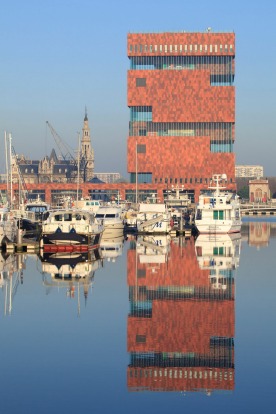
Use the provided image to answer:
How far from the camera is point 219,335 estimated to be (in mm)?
33781

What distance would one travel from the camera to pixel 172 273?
2253 inches

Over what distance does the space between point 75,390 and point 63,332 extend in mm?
9664

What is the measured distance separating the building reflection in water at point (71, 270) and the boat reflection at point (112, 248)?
2.77 ft

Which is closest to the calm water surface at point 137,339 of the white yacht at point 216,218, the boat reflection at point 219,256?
the boat reflection at point 219,256

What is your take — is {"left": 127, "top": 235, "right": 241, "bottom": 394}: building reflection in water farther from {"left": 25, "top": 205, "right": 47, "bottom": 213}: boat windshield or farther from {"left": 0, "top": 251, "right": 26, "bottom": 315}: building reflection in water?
{"left": 25, "top": 205, "right": 47, "bottom": 213}: boat windshield

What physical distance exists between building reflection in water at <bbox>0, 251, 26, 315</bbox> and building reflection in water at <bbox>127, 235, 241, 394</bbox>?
6.09 meters

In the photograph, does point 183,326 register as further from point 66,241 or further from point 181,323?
point 66,241

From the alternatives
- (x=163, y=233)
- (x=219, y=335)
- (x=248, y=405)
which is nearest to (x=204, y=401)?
(x=248, y=405)

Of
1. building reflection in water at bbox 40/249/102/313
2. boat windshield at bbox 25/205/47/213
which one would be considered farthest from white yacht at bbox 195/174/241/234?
building reflection in water at bbox 40/249/102/313

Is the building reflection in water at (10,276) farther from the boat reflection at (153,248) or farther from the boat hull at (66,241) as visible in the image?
the boat reflection at (153,248)

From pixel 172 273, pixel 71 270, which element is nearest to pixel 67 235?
pixel 71 270

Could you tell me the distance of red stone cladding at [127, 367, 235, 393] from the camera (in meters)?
25.9

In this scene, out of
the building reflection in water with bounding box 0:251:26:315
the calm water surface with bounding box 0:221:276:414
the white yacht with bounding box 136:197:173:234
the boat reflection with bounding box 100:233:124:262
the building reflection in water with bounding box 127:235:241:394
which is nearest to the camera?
the calm water surface with bounding box 0:221:276:414

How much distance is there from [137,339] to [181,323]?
12.9ft
